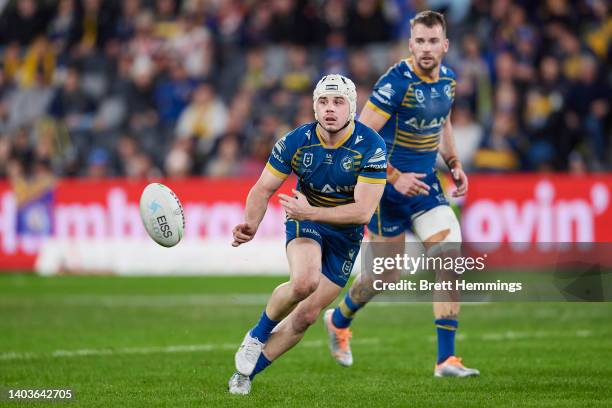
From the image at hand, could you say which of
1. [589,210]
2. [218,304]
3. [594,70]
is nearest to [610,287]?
[218,304]

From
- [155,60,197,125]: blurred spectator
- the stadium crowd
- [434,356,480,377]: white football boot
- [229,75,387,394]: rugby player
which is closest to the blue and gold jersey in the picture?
[229,75,387,394]: rugby player

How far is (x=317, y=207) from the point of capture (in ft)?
27.3

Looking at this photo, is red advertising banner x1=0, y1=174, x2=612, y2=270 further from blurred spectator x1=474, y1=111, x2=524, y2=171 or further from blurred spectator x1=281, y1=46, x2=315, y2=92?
blurred spectator x1=281, y1=46, x2=315, y2=92

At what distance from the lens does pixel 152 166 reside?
21.8m

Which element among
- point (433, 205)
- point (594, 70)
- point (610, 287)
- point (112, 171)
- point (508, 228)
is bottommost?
point (610, 287)

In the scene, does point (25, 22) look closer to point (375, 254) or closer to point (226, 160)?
point (226, 160)

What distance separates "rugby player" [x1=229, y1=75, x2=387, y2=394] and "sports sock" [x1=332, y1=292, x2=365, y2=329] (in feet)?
5.81

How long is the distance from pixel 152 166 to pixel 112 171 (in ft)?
3.26

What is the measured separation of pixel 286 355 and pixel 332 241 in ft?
8.85

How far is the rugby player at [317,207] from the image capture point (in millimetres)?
8344

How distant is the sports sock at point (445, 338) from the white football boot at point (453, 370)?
0.06 metres

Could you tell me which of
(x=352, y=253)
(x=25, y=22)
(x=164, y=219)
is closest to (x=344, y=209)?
(x=352, y=253)

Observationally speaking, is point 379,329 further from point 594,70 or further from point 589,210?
point 594,70

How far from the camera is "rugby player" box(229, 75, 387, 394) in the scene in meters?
8.34
